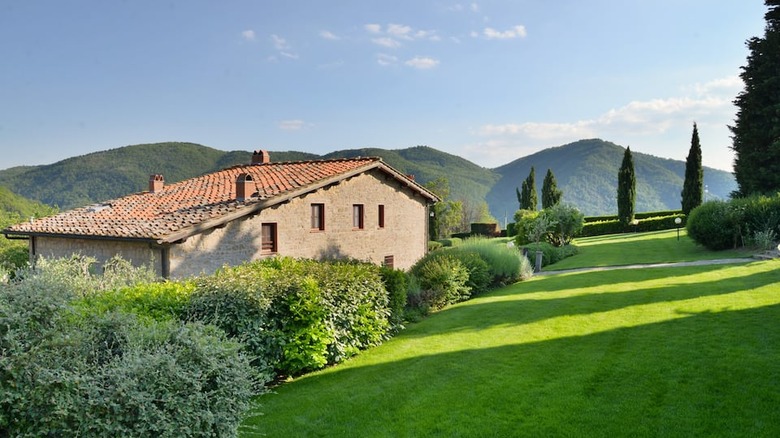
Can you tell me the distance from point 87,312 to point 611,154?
157605 millimetres

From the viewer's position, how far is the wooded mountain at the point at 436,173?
204ft

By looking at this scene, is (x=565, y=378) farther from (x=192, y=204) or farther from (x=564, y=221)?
(x=564, y=221)

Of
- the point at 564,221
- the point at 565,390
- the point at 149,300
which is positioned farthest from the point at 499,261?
the point at 564,221

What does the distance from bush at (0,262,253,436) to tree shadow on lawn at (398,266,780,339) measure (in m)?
6.26

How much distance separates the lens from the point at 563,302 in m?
12.5

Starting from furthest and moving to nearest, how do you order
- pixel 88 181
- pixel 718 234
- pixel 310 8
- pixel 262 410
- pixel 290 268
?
pixel 88 181
pixel 718 234
pixel 310 8
pixel 290 268
pixel 262 410

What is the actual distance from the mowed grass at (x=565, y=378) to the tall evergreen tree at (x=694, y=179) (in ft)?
90.6

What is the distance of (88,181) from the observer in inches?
2453

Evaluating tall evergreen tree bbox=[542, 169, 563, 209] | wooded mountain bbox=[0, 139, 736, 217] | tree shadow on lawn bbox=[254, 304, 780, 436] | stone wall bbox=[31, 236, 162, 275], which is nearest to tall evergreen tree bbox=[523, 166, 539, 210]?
tall evergreen tree bbox=[542, 169, 563, 209]

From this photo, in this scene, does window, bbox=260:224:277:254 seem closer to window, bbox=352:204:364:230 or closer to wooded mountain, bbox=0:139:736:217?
window, bbox=352:204:364:230

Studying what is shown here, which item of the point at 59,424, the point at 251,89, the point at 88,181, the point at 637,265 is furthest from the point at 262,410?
the point at 88,181

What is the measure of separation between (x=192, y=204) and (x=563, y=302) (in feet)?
40.3

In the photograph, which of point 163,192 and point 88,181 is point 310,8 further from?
point 88,181

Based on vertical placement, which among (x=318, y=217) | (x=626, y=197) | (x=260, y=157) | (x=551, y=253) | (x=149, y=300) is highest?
(x=260, y=157)
